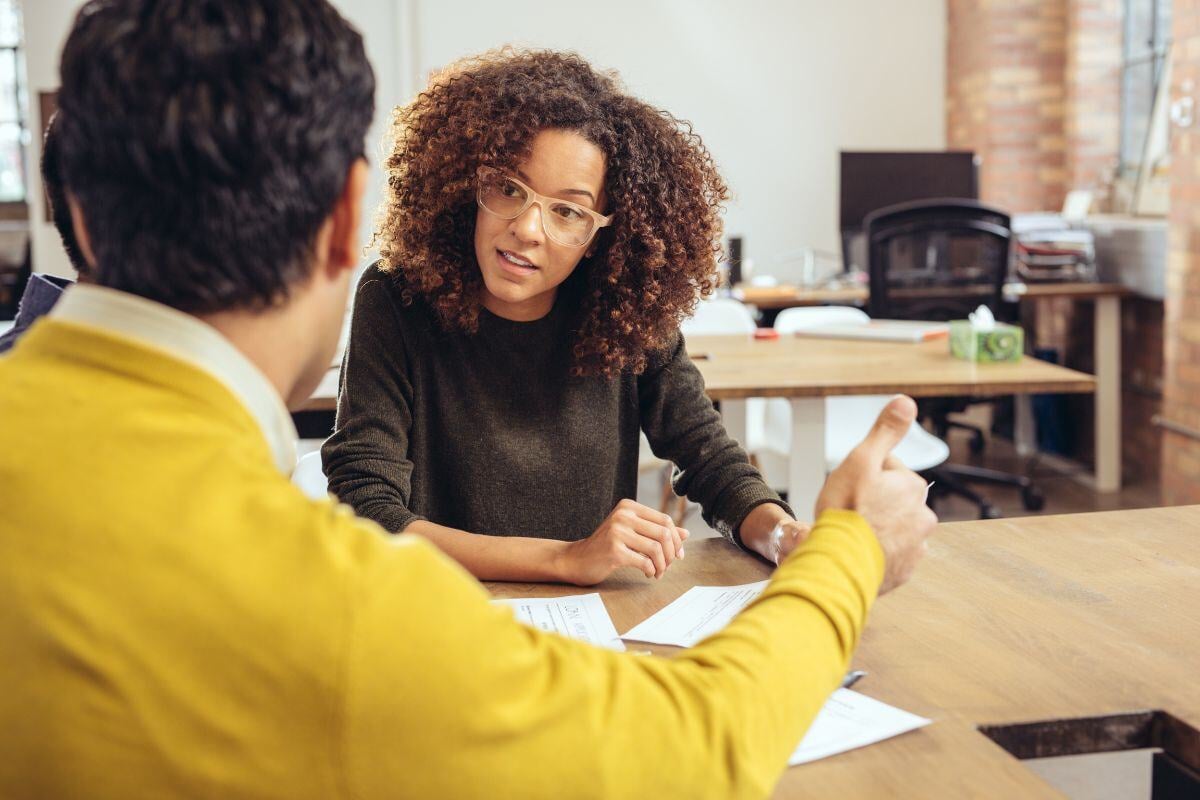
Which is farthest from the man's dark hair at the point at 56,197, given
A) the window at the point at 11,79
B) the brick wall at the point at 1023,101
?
the window at the point at 11,79

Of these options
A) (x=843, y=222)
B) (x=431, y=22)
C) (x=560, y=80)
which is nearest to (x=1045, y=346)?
(x=843, y=222)

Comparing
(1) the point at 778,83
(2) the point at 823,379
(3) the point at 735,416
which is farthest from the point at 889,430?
(1) the point at 778,83

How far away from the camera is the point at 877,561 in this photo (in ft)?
2.93

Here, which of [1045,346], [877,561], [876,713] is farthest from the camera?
[1045,346]

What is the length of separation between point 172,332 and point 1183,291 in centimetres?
410

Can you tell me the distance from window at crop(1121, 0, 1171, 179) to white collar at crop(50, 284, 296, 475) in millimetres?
5228

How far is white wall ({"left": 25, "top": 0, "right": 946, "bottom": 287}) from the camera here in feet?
20.9

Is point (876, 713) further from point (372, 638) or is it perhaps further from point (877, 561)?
point (372, 638)

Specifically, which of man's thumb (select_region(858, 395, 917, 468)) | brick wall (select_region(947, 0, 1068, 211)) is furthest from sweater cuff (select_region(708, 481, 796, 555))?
brick wall (select_region(947, 0, 1068, 211))

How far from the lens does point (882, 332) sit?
336 centimetres

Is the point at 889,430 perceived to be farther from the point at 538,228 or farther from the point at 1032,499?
the point at 1032,499

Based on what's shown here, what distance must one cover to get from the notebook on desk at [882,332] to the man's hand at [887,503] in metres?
2.41

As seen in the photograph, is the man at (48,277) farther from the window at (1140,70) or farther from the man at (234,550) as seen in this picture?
the window at (1140,70)

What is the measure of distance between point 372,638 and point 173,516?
0.11 metres
